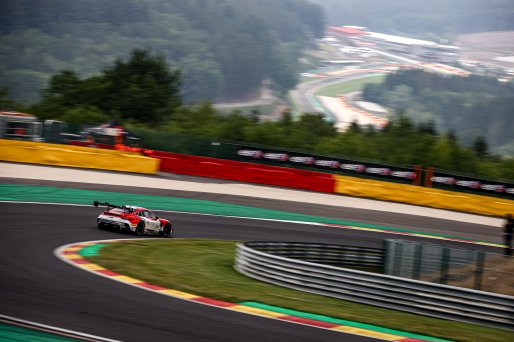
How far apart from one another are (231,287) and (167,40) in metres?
117

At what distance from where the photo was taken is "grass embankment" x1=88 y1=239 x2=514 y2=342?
12867 millimetres

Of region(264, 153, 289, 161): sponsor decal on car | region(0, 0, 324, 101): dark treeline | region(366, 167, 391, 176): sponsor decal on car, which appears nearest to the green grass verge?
region(0, 0, 324, 101): dark treeline

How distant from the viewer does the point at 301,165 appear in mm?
38844

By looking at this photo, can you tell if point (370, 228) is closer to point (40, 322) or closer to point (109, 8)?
point (40, 322)

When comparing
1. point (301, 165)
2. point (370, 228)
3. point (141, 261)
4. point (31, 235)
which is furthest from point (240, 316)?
point (301, 165)

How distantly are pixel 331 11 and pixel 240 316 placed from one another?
147 meters

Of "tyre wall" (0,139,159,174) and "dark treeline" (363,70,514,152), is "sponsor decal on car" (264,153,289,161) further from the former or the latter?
"dark treeline" (363,70,514,152)

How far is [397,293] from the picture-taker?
1406 cm

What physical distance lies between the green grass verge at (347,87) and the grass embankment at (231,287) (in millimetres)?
A: 91506

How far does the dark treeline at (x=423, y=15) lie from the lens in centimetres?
13512

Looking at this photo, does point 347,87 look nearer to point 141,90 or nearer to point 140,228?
point 141,90

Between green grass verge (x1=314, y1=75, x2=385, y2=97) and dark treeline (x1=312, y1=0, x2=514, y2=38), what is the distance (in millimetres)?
30910

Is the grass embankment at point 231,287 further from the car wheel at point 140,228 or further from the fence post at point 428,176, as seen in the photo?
the fence post at point 428,176

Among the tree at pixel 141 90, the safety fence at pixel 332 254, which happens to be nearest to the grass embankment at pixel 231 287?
the safety fence at pixel 332 254
